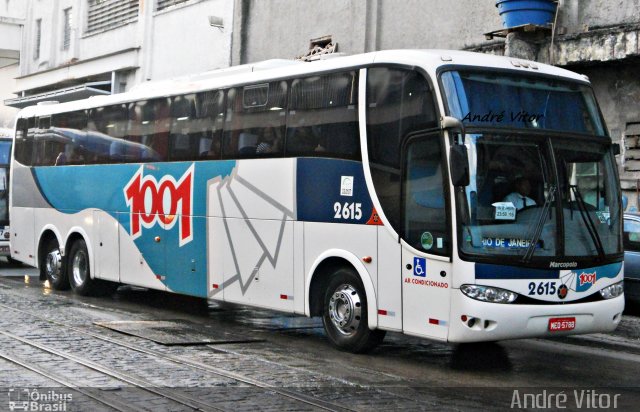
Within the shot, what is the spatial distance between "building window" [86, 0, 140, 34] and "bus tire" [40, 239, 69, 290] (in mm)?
14562

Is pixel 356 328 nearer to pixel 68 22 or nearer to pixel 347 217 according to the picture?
pixel 347 217

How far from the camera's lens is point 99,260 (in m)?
17.4

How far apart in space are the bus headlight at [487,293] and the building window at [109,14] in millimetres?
23858

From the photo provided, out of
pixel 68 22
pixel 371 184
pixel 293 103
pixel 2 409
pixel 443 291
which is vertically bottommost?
pixel 2 409

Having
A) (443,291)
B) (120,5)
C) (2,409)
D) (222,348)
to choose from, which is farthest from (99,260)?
(120,5)

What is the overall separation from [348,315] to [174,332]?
2.36 m

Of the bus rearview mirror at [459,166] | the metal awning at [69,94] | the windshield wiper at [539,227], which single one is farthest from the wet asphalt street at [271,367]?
the metal awning at [69,94]

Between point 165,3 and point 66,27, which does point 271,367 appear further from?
point 66,27

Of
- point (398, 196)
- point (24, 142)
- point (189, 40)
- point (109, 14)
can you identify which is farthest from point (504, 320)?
point (109, 14)

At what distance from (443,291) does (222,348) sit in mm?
2645

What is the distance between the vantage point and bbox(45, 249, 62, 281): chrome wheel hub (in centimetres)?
1855

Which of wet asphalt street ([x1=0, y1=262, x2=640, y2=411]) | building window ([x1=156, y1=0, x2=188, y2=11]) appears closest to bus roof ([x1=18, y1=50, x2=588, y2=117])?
wet asphalt street ([x1=0, y1=262, x2=640, y2=411])

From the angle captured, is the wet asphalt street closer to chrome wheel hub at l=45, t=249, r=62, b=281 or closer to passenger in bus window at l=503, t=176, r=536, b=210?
passenger in bus window at l=503, t=176, r=536, b=210

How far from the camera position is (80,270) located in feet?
59.3
